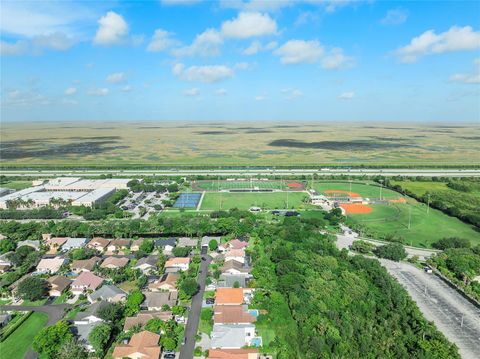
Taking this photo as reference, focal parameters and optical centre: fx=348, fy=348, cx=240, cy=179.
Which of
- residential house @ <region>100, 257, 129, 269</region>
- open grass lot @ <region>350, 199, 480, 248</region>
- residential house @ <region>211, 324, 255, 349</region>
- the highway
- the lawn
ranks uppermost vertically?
the highway

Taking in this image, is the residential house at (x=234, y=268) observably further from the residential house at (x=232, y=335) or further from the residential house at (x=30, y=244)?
the residential house at (x=30, y=244)

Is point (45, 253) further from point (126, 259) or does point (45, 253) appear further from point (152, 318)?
point (152, 318)

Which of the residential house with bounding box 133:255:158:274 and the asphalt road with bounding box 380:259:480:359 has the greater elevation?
the residential house with bounding box 133:255:158:274

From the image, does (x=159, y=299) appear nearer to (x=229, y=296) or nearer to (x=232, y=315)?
(x=229, y=296)

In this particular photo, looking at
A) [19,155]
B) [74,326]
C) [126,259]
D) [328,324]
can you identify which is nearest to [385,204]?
[328,324]

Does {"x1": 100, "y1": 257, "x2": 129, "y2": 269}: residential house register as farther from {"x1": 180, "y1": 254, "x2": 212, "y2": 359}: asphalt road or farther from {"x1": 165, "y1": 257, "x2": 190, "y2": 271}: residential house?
{"x1": 180, "y1": 254, "x2": 212, "y2": 359}: asphalt road

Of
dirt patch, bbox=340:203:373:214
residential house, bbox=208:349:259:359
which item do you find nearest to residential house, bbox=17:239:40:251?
residential house, bbox=208:349:259:359

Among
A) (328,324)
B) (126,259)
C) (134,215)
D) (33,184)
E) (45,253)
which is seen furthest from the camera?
(33,184)

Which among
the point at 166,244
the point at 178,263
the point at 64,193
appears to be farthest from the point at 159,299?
the point at 64,193
